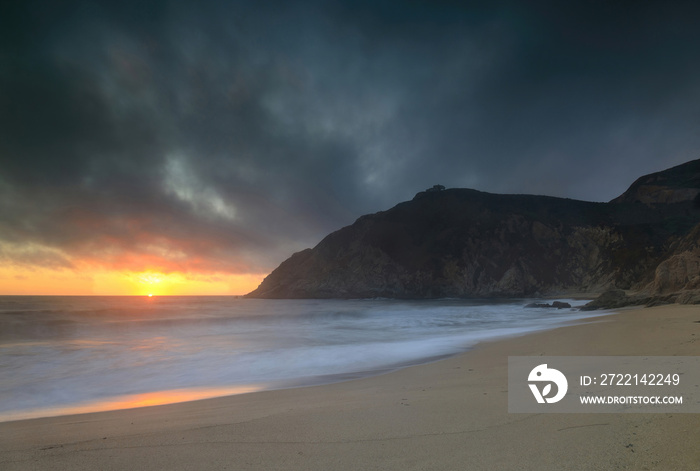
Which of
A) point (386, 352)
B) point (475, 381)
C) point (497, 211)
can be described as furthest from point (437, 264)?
point (475, 381)

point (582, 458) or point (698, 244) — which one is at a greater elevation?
point (698, 244)

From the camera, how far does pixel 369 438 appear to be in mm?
2508

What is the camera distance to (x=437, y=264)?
67938 millimetres

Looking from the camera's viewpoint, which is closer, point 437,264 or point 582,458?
point 582,458

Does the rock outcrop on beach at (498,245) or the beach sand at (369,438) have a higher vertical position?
the rock outcrop on beach at (498,245)

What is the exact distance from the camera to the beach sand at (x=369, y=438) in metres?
2.05

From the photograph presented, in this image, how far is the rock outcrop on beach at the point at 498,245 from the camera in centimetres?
5041

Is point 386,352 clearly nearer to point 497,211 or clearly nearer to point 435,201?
point 497,211

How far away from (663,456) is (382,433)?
163cm

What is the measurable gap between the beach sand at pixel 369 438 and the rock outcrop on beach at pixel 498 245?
4798 centimetres

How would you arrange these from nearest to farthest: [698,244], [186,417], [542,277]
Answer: [186,417], [698,244], [542,277]

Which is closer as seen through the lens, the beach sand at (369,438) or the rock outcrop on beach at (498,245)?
the beach sand at (369,438)

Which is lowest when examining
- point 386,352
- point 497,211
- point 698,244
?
point 386,352

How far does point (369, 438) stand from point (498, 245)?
67.0 meters
